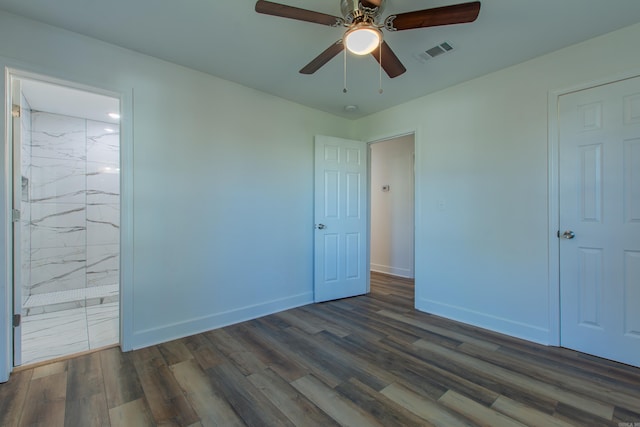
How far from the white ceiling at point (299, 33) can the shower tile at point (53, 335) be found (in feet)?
8.60

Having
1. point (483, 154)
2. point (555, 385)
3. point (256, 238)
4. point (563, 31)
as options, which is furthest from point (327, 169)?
point (555, 385)

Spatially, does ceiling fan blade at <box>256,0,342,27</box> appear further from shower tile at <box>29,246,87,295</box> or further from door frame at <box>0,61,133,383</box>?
shower tile at <box>29,246,87,295</box>

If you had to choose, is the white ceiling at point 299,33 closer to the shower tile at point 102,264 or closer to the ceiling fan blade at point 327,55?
the ceiling fan blade at point 327,55

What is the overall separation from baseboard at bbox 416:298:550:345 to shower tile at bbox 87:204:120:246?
442cm

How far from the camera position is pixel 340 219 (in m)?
3.84

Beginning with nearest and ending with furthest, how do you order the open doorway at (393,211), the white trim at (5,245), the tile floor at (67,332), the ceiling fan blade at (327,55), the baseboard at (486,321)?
the ceiling fan blade at (327,55) → the white trim at (5,245) → the tile floor at (67,332) → the baseboard at (486,321) → the open doorway at (393,211)

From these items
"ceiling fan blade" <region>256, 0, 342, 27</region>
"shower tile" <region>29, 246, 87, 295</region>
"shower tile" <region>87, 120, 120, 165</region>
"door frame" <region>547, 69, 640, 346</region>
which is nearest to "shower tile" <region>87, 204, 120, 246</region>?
"shower tile" <region>29, 246, 87, 295</region>

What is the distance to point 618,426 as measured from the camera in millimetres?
1535

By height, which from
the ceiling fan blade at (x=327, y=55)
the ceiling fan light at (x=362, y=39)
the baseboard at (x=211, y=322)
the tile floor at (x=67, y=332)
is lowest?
the tile floor at (x=67, y=332)

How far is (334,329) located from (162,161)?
2.31m

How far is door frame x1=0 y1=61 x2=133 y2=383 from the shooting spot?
1.97 meters

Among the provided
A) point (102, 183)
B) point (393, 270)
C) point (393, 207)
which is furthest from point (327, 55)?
point (393, 270)

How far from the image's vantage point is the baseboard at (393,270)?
5.12 m

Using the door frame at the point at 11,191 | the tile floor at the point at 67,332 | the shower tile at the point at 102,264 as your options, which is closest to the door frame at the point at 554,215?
the door frame at the point at 11,191
